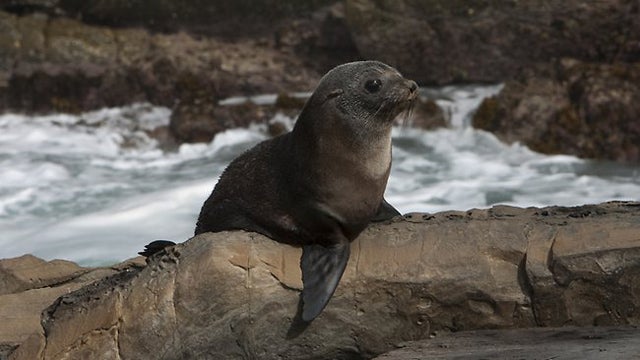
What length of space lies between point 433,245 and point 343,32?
10240 millimetres

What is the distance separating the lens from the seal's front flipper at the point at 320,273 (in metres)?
4.29

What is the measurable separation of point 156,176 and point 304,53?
3.46 m

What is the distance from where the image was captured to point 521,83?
1266 cm

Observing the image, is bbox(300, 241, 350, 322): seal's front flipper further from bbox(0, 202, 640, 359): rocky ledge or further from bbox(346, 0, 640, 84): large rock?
bbox(346, 0, 640, 84): large rock

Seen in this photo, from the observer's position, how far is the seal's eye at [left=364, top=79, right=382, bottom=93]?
4.85m

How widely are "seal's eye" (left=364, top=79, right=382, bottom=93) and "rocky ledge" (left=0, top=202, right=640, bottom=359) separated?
69cm

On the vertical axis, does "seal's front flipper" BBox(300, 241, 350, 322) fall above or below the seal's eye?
below

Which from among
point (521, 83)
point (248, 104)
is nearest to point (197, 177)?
point (248, 104)

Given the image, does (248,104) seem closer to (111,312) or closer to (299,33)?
(299,33)

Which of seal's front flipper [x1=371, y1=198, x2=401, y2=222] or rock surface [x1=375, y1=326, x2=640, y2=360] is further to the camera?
seal's front flipper [x1=371, y1=198, x2=401, y2=222]

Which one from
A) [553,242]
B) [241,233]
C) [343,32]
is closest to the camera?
[553,242]

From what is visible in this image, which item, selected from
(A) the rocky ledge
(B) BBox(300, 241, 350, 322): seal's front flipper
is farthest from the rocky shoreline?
(B) BBox(300, 241, 350, 322): seal's front flipper

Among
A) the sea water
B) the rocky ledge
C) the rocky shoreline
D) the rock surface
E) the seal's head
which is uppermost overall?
the rocky shoreline

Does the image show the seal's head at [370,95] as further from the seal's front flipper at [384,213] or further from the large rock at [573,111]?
the large rock at [573,111]
